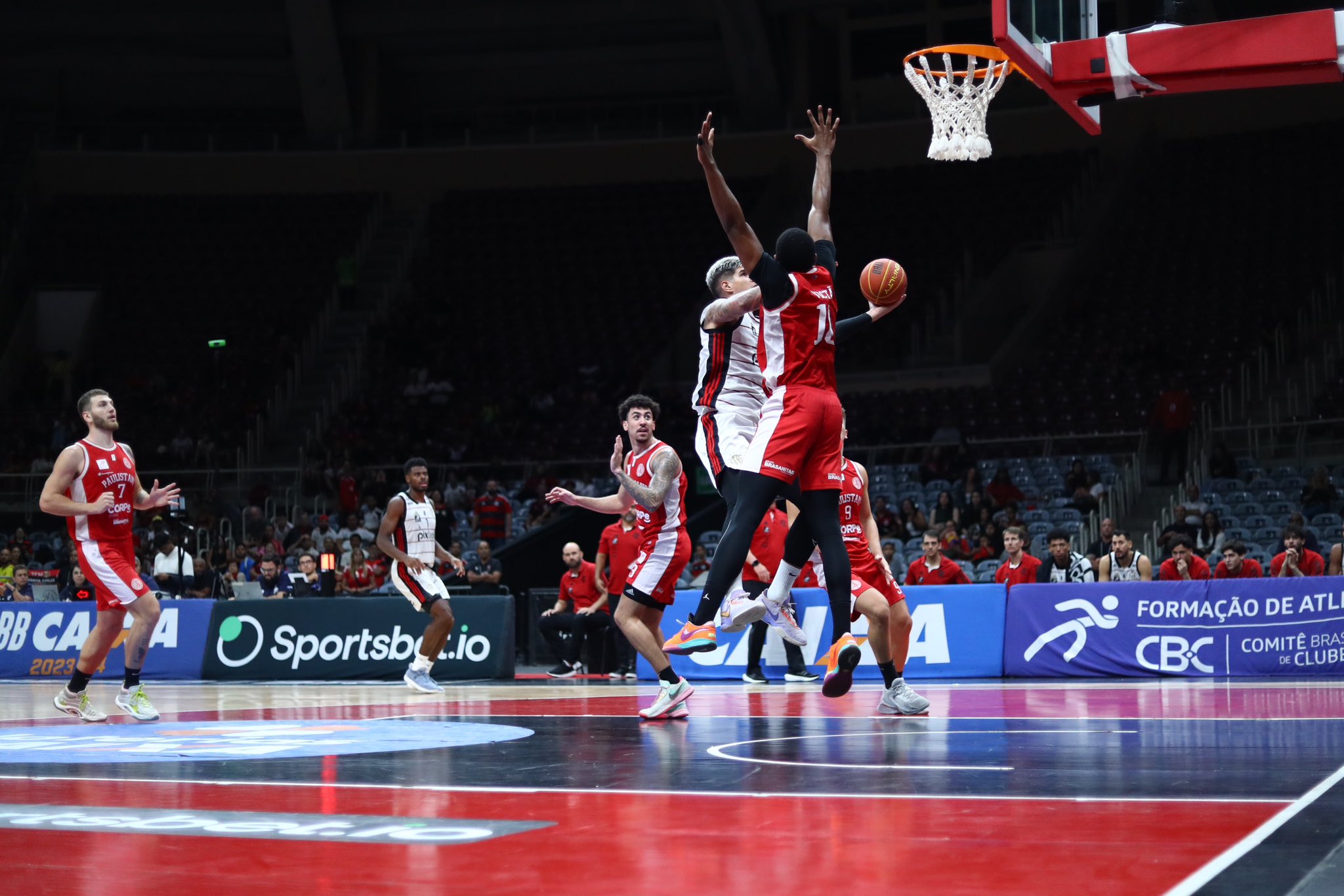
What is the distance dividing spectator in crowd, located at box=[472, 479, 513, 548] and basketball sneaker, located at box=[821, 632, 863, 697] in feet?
51.6

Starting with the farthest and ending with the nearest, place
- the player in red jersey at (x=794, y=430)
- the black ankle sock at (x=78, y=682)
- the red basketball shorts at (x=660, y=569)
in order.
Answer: the black ankle sock at (x=78, y=682), the red basketball shorts at (x=660, y=569), the player in red jersey at (x=794, y=430)

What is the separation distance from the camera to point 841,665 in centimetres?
732

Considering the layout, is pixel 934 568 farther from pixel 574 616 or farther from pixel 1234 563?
A: pixel 574 616

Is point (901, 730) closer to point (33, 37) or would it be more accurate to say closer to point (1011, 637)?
point (1011, 637)

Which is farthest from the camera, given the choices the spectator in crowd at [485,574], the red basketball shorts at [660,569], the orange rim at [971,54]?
the spectator in crowd at [485,574]

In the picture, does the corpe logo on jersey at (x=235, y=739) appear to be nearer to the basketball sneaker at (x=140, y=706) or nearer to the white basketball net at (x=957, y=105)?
the basketball sneaker at (x=140, y=706)

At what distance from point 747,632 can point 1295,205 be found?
58.4ft

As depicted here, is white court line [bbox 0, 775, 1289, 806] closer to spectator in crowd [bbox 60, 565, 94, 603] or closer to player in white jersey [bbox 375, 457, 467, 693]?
player in white jersey [bbox 375, 457, 467, 693]

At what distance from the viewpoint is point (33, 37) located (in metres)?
34.2

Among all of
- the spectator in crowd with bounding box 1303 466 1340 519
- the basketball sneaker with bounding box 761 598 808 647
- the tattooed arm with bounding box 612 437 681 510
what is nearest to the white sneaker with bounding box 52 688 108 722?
the tattooed arm with bounding box 612 437 681 510

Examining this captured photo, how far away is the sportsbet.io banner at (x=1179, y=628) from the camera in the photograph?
43.8 ft

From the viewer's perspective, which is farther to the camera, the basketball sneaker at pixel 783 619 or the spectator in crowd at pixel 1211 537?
the spectator in crowd at pixel 1211 537

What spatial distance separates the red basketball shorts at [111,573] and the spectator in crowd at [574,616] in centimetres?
647

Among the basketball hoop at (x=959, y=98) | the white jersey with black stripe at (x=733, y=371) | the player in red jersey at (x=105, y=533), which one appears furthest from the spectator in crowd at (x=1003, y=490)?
the player in red jersey at (x=105, y=533)
